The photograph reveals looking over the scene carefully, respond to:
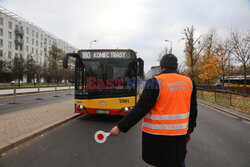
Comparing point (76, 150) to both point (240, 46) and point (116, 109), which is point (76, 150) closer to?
point (116, 109)

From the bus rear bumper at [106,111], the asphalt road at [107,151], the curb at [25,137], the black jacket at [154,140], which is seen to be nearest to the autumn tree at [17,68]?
the curb at [25,137]

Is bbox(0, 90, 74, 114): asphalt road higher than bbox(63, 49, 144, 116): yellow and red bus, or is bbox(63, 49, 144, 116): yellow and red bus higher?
bbox(63, 49, 144, 116): yellow and red bus

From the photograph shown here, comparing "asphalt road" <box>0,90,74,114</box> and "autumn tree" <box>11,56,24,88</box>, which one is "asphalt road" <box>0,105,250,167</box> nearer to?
"asphalt road" <box>0,90,74,114</box>

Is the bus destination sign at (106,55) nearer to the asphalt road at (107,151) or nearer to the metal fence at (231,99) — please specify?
the asphalt road at (107,151)

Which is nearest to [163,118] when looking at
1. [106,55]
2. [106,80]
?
[106,80]

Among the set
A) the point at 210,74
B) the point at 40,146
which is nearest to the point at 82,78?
the point at 40,146

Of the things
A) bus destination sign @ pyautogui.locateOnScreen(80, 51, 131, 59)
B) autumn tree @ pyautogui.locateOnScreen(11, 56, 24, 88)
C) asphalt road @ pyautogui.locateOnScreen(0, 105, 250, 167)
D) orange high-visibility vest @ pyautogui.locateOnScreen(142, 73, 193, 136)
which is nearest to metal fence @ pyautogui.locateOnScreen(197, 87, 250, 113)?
asphalt road @ pyautogui.locateOnScreen(0, 105, 250, 167)

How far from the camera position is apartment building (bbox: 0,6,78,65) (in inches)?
1675

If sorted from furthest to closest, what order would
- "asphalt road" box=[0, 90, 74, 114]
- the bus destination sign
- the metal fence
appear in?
1. "asphalt road" box=[0, 90, 74, 114]
2. the metal fence
3. the bus destination sign

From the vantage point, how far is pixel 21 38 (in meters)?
50.1

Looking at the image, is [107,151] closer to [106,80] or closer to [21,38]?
[106,80]

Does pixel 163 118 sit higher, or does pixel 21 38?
pixel 21 38

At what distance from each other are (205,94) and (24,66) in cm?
2946

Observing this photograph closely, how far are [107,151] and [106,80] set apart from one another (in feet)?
9.79
